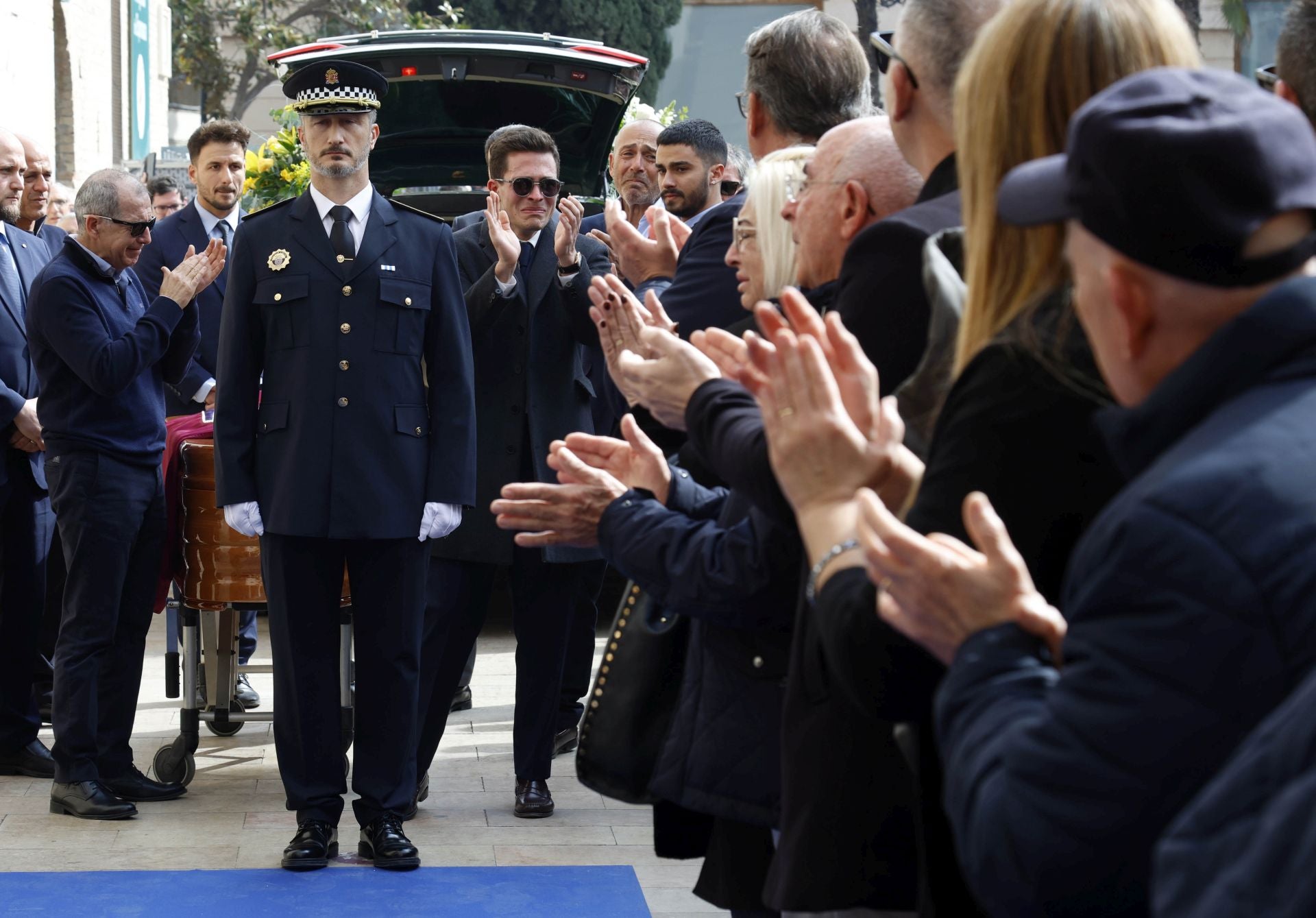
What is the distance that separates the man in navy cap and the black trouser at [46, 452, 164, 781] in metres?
4.49

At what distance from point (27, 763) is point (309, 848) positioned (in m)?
1.65

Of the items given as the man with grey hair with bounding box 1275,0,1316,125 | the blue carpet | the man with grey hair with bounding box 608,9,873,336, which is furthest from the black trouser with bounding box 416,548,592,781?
the man with grey hair with bounding box 1275,0,1316,125

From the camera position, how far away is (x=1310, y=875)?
883 mm

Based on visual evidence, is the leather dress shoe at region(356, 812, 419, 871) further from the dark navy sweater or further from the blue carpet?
the dark navy sweater

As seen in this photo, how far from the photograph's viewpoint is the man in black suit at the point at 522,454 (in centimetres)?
541

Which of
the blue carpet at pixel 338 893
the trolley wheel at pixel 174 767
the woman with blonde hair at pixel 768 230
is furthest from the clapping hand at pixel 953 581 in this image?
the trolley wheel at pixel 174 767

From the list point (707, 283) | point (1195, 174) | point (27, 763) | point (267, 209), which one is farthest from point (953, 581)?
point (27, 763)

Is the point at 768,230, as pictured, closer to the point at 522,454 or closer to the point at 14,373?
the point at 522,454

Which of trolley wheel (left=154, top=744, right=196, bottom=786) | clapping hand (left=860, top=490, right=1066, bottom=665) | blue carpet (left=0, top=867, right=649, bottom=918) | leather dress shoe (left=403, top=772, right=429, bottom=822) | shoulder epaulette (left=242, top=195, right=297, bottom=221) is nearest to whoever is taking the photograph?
clapping hand (left=860, top=490, right=1066, bottom=665)

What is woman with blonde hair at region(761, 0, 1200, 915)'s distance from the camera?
1.65 metres

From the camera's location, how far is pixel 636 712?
2.80 metres

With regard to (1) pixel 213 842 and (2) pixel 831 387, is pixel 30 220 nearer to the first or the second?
(1) pixel 213 842

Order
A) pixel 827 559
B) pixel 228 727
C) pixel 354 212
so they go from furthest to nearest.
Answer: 1. pixel 228 727
2. pixel 354 212
3. pixel 827 559

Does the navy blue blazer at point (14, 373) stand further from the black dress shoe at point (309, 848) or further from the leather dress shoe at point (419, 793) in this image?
the black dress shoe at point (309, 848)
